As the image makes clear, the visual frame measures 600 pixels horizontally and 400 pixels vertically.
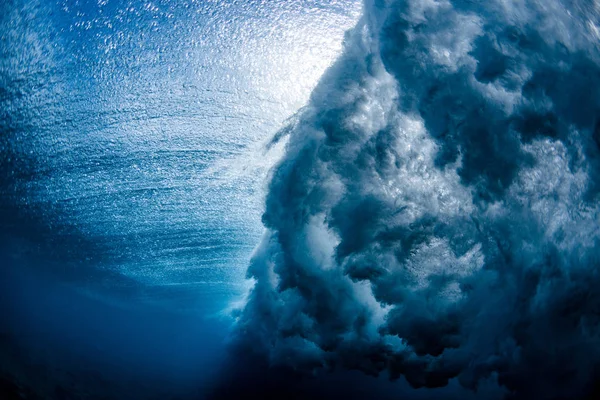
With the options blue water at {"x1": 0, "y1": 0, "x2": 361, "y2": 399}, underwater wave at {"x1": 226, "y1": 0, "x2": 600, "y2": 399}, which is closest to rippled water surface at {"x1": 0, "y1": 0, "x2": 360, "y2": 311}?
blue water at {"x1": 0, "y1": 0, "x2": 361, "y2": 399}

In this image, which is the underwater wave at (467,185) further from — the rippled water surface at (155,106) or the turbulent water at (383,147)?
the rippled water surface at (155,106)

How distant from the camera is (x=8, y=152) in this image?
555cm

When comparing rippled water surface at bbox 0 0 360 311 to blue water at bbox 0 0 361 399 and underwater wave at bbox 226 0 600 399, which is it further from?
underwater wave at bbox 226 0 600 399

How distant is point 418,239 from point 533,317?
1.63 m

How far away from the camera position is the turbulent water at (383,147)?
329 cm

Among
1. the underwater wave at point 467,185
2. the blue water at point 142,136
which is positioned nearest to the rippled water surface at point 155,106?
the blue water at point 142,136

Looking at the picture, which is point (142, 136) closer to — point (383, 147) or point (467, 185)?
point (383, 147)

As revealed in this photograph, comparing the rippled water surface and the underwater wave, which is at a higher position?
the rippled water surface

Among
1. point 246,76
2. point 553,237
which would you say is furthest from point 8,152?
point 553,237

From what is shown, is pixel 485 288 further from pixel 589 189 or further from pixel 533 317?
pixel 589 189

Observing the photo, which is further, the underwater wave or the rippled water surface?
the rippled water surface

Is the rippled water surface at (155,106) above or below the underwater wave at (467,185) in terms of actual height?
above

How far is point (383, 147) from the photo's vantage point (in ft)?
11.1

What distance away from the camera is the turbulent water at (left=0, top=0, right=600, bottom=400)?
329 centimetres
